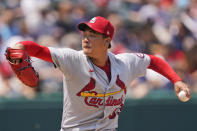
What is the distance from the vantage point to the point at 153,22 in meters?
8.51

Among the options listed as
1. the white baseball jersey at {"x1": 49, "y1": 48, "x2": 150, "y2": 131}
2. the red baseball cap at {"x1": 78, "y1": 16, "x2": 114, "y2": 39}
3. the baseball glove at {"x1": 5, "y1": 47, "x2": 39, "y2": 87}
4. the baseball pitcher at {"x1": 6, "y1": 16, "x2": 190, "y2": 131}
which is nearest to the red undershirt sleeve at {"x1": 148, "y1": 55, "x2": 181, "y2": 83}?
the baseball pitcher at {"x1": 6, "y1": 16, "x2": 190, "y2": 131}

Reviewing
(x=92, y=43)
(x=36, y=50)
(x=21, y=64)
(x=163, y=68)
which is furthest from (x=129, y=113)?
(x=21, y=64)

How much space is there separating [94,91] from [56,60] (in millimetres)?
526

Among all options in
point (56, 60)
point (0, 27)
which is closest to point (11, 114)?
point (0, 27)

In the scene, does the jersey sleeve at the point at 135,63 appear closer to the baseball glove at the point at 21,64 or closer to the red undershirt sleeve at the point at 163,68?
the red undershirt sleeve at the point at 163,68

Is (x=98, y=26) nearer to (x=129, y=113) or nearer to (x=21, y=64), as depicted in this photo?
→ (x=21, y=64)

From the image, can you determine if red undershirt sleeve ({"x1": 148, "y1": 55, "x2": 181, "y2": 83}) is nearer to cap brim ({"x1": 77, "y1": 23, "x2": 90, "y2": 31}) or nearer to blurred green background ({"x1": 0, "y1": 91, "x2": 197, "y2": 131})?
cap brim ({"x1": 77, "y1": 23, "x2": 90, "y2": 31})

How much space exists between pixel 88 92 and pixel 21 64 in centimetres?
86

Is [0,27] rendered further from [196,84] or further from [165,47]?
[196,84]

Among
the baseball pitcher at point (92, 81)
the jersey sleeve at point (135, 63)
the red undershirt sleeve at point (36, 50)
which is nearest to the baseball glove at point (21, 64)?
the red undershirt sleeve at point (36, 50)

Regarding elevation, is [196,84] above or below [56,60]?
below

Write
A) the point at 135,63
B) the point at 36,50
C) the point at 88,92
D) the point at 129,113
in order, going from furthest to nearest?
the point at 129,113, the point at 135,63, the point at 88,92, the point at 36,50

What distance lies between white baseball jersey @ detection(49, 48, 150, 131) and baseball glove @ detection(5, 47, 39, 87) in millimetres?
369

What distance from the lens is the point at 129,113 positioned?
650 cm
